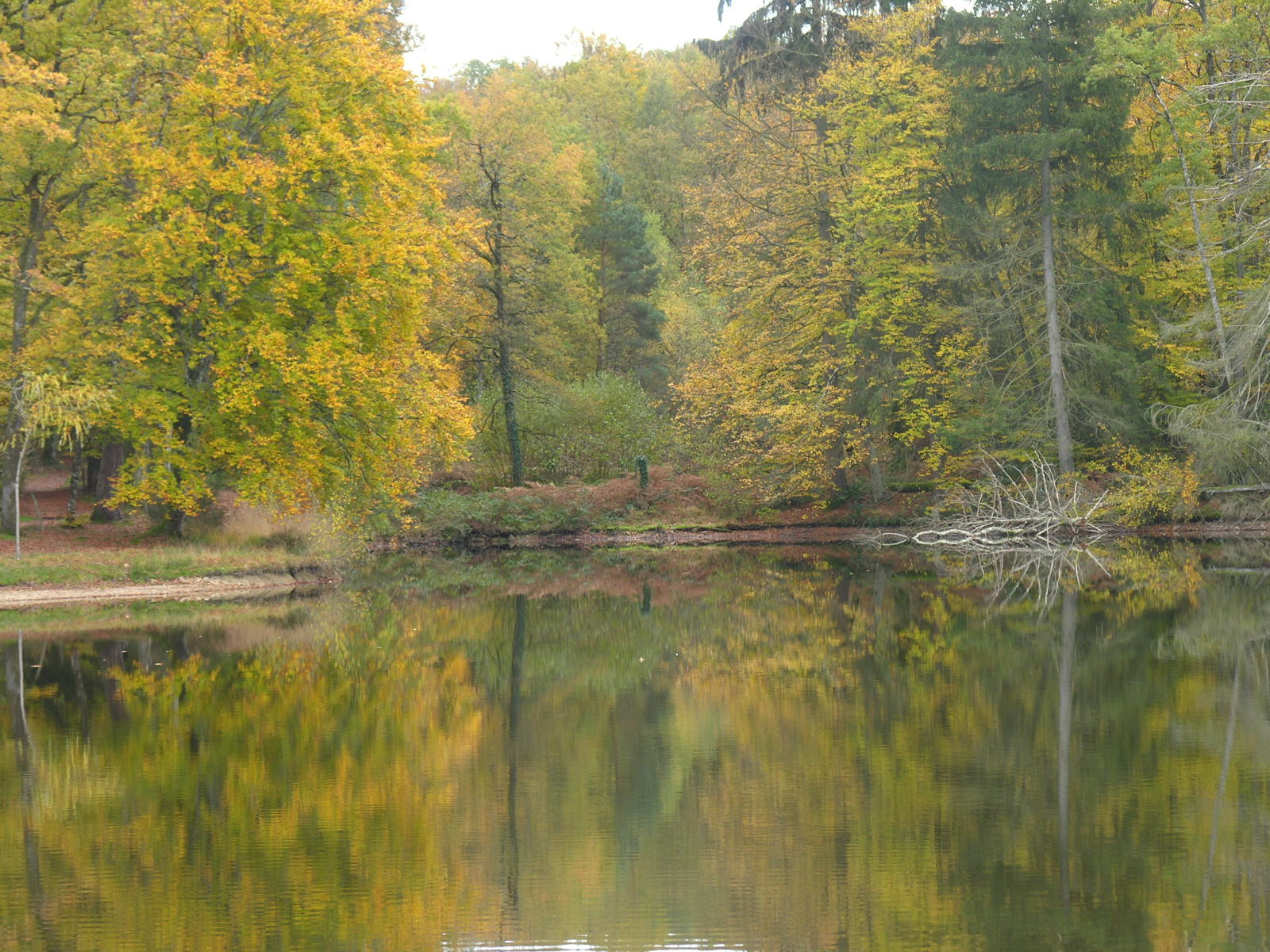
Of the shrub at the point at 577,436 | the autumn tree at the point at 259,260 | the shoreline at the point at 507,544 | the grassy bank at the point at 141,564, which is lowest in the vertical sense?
the shoreline at the point at 507,544

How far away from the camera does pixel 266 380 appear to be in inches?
1019

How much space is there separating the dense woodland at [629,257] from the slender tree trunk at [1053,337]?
113 millimetres

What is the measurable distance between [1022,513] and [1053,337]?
15.3 feet

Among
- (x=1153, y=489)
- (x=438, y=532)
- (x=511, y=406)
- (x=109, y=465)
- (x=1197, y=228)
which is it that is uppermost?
(x=1197, y=228)

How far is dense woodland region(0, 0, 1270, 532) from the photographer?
2606cm

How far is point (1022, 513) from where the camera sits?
33750 millimetres

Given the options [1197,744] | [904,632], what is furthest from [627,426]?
[1197,744]

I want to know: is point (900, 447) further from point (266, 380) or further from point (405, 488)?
point (266, 380)

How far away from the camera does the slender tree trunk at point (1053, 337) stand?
3362 centimetres

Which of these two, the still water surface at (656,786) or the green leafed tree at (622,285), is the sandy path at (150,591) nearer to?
the still water surface at (656,786)

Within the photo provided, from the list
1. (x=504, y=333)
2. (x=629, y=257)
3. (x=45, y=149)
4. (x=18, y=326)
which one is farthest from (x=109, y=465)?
(x=629, y=257)

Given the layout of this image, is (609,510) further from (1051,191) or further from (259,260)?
(259,260)

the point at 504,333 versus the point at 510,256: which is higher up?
the point at 510,256

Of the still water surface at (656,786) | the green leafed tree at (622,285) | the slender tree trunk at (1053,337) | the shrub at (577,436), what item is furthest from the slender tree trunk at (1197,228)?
the green leafed tree at (622,285)
